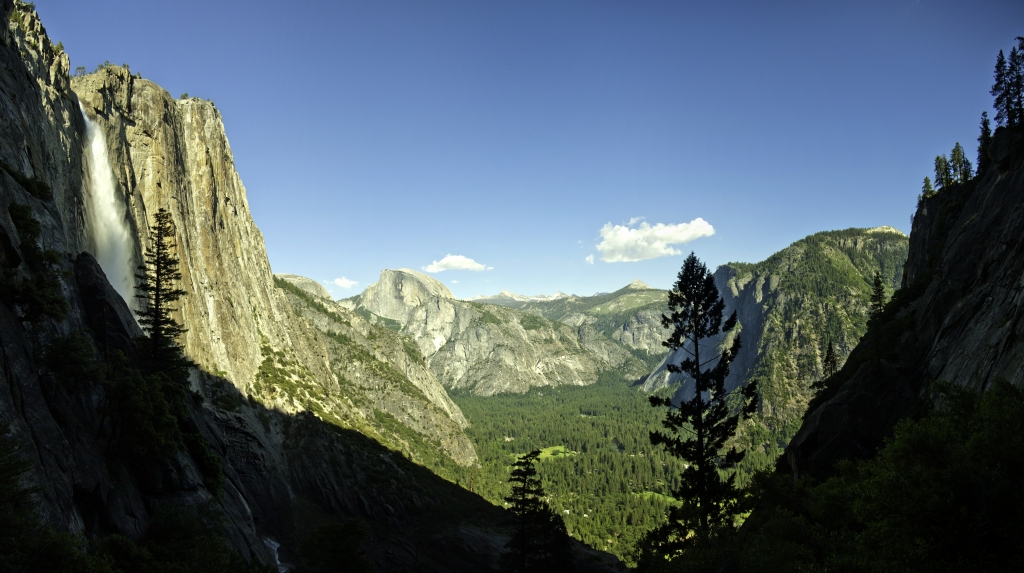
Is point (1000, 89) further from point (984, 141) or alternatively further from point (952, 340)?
point (952, 340)

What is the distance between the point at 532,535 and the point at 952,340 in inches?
1601

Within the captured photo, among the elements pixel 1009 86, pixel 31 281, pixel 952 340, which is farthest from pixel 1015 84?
pixel 31 281

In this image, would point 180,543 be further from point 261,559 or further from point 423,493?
point 423,493

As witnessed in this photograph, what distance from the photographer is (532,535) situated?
46469mm

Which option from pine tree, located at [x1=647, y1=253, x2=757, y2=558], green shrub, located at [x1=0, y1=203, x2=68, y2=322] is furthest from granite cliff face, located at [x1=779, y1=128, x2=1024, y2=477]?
green shrub, located at [x1=0, y1=203, x2=68, y2=322]

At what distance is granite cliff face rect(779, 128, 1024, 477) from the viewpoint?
105ft

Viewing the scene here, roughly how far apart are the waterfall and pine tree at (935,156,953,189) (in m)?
135

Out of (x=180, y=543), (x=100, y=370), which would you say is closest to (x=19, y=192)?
(x=100, y=370)

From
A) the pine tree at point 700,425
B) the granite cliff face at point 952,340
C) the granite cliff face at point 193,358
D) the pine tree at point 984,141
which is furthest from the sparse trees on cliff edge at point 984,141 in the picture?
the granite cliff face at point 193,358

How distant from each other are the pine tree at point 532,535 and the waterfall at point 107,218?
4986cm

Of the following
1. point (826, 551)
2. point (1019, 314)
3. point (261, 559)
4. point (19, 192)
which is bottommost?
point (261, 559)

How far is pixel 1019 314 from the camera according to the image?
29.0m

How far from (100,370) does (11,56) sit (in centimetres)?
3095

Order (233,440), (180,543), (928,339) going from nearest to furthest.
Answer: (180,543) < (928,339) < (233,440)
